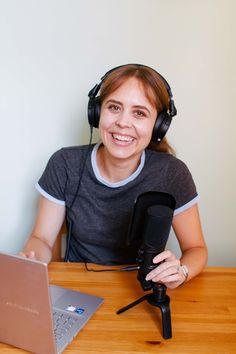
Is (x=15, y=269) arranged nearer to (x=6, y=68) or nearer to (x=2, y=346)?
(x=2, y=346)

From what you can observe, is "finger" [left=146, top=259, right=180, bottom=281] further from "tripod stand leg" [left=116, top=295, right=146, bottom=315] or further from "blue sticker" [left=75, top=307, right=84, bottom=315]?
"blue sticker" [left=75, top=307, right=84, bottom=315]

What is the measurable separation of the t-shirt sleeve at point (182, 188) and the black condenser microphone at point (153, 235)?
37cm

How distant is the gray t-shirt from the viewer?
46.1 inches

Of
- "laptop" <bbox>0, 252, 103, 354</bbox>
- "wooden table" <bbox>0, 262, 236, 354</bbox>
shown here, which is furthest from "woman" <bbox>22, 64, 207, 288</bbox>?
"laptop" <bbox>0, 252, 103, 354</bbox>

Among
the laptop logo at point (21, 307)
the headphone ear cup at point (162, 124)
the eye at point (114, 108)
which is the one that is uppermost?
the eye at point (114, 108)

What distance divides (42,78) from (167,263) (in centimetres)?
91

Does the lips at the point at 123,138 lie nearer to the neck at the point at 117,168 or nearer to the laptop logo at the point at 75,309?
the neck at the point at 117,168

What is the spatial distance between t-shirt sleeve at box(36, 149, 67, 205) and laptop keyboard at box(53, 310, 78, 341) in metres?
0.46

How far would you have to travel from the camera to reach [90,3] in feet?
4.23

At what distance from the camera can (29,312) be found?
0.62 m

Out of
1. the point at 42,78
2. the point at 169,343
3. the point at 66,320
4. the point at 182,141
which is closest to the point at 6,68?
the point at 42,78

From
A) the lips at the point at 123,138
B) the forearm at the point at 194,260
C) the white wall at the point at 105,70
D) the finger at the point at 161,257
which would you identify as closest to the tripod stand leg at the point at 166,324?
the finger at the point at 161,257

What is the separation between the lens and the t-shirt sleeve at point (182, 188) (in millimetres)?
1141

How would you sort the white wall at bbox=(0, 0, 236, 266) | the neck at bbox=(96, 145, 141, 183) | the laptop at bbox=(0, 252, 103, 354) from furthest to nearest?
the white wall at bbox=(0, 0, 236, 266) → the neck at bbox=(96, 145, 141, 183) → the laptop at bbox=(0, 252, 103, 354)
